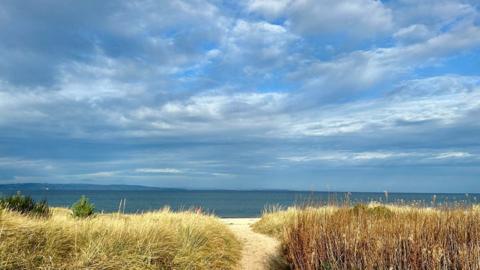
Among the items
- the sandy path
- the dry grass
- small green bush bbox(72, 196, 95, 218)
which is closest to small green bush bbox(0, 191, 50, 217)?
small green bush bbox(72, 196, 95, 218)

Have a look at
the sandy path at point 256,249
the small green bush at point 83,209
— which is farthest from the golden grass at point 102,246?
the small green bush at point 83,209

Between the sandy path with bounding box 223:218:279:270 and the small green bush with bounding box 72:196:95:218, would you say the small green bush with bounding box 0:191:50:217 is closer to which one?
the small green bush with bounding box 72:196:95:218

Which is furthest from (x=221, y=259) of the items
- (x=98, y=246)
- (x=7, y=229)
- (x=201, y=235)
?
(x=7, y=229)

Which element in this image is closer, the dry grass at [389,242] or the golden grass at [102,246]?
the dry grass at [389,242]

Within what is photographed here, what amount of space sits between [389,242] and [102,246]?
5256 mm

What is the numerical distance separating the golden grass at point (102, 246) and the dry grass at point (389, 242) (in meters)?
2.00

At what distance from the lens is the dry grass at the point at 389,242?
7883 millimetres

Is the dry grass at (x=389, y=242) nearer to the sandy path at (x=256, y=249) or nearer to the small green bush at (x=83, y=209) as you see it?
the sandy path at (x=256, y=249)

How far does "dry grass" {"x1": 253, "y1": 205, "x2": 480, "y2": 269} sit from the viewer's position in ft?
25.9

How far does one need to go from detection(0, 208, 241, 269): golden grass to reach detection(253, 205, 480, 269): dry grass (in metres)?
2.00

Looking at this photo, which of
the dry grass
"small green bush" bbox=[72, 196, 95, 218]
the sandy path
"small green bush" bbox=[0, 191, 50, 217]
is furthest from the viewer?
"small green bush" bbox=[72, 196, 95, 218]

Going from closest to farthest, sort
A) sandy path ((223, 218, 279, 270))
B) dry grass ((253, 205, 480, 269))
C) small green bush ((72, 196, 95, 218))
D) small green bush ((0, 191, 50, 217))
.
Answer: dry grass ((253, 205, 480, 269))
sandy path ((223, 218, 279, 270))
small green bush ((0, 191, 50, 217))
small green bush ((72, 196, 95, 218))

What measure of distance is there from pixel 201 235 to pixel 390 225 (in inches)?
166

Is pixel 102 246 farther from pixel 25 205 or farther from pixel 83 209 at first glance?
pixel 83 209
